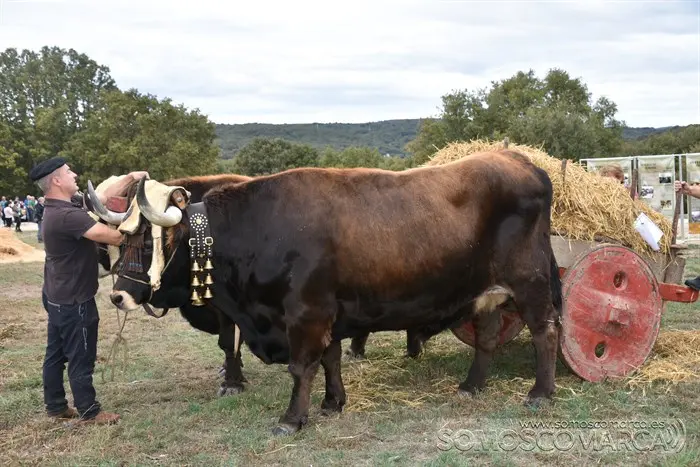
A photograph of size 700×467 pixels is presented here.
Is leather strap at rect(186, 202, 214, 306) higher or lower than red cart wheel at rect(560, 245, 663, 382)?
higher

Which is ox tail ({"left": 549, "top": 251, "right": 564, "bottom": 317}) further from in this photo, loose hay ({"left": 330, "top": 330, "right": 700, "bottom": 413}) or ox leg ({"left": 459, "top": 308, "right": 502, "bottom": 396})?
loose hay ({"left": 330, "top": 330, "right": 700, "bottom": 413})

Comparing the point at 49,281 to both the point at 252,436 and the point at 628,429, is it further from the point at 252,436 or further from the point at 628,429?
the point at 628,429

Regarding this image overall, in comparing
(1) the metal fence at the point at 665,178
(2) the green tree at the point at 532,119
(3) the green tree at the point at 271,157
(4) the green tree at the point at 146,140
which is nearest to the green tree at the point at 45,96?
(4) the green tree at the point at 146,140

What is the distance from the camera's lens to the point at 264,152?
7175 centimetres

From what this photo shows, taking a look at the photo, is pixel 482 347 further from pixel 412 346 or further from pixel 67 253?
pixel 67 253

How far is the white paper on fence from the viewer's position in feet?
18.9

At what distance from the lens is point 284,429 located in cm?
454

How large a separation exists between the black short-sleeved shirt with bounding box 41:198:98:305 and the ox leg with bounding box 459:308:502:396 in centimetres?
318

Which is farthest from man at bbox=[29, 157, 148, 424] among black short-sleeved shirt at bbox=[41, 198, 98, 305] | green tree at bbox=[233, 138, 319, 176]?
green tree at bbox=[233, 138, 319, 176]

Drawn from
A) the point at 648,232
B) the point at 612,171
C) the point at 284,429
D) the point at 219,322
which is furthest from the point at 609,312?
the point at 219,322

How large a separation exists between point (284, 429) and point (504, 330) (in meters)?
2.72

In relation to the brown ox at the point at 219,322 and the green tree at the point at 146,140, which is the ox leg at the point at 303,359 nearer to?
the brown ox at the point at 219,322

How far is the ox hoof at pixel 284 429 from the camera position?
14.8 feet

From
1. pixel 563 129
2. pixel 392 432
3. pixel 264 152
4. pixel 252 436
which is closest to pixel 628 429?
pixel 392 432
